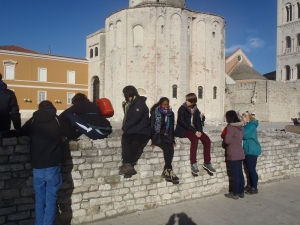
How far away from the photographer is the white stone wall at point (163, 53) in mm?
27234

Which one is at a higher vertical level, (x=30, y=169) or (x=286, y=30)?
(x=286, y=30)

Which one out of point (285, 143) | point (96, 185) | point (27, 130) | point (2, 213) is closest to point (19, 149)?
point (27, 130)

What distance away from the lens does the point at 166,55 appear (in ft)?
89.9

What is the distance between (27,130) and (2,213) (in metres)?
1.30

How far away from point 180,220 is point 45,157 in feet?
8.95

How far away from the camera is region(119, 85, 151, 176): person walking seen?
494 cm

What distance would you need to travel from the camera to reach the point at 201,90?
2970 centimetres

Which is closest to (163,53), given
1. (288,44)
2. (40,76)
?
(40,76)

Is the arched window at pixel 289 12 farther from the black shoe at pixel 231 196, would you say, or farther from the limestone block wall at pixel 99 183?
the black shoe at pixel 231 196

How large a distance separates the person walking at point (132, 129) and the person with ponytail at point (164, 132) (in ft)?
0.91

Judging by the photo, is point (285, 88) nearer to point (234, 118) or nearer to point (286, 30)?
point (286, 30)

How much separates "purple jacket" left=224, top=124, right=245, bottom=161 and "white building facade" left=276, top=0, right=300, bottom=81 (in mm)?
44751

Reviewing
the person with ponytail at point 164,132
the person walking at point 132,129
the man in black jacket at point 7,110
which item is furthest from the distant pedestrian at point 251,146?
the man in black jacket at point 7,110

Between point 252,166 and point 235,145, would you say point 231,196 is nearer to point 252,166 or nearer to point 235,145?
point 252,166
